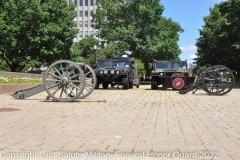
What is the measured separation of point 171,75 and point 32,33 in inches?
584

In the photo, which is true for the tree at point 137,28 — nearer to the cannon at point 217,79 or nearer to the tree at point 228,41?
the tree at point 228,41

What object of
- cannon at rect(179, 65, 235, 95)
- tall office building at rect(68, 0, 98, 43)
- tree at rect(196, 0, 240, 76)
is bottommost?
cannon at rect(179, 65, 235, 95)

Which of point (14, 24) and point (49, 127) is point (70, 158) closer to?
point (49, 127)

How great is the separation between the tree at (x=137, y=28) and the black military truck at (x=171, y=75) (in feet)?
71.8

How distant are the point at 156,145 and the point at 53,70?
8.36m

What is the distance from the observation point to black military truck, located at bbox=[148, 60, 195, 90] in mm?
21653

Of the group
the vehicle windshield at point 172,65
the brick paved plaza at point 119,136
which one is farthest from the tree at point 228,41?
the brick paved plaza at point 119,136

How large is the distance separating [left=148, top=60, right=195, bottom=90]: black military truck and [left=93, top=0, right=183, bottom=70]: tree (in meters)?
21.9

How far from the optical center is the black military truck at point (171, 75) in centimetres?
2165

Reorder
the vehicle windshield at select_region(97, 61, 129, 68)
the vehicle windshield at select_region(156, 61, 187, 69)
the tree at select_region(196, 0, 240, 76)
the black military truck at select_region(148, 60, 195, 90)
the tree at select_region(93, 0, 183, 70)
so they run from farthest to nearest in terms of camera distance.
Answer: the tree at select_region(93, 0, 183, 70)
the tree at select_region(196, 0, 240, 76)
the vehicle windshield at select_region(97, 61, 129, 68)
the vehicle windshield at select_region(156, 61, 187, 69)
the black military truck at select_region(148, 60, 195, 90)

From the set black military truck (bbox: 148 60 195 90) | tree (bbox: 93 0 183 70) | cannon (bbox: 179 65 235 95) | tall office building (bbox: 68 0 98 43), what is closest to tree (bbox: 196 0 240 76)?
tree (bbox: 93 0 183 70)

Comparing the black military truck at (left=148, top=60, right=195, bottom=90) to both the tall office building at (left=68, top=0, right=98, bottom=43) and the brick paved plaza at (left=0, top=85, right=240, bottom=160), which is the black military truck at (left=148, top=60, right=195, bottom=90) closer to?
the brick paved plaza at (left=0, top=85, right=240, bottom=160)

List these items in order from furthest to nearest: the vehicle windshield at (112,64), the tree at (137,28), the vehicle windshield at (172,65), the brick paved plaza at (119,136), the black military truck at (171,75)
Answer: the tree at (137,28) < the vehicle windshield at (112,64) < the vehicle windshield at (172,65) < the black military truck at (171,75) < the brick paved plaza at (119,136)

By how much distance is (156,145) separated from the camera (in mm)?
4984
